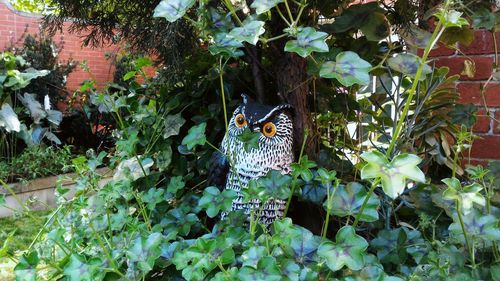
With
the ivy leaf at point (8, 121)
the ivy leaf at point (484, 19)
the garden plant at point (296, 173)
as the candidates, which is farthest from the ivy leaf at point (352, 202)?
the ivy leaf at point (8, 121)

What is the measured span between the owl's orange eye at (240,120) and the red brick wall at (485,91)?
3.27 feet

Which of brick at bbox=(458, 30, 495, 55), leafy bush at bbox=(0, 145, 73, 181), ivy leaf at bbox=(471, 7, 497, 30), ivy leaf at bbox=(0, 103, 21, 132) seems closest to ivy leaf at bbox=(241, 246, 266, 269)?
ivy leaf at bbox=(471, 7, 497, 30)

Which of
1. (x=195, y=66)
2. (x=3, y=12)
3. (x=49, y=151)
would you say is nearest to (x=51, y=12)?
(x=195, y=66)

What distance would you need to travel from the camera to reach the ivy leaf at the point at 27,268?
3.00ft

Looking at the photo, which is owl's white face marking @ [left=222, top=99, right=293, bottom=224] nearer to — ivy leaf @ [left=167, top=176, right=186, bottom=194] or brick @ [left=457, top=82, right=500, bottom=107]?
ivy leaf @ [left=167, top=176, right=186, bottom=194]

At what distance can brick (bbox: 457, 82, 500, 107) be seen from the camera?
1813 mm

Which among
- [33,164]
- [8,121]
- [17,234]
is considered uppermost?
[8,121]

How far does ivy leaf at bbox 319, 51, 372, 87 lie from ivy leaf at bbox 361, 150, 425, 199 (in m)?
0.19

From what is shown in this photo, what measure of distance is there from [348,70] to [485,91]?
113 cm

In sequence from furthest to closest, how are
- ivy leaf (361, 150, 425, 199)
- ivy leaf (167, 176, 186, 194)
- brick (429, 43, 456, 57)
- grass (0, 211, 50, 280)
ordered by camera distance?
grass (0, 211, 50, 280)
brick (429, 43, 456, 57)
ivy leaf (167, 176, 186, 194)
ivy leaf (361, 150, 425, 199)

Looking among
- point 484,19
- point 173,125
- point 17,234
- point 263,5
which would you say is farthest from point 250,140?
point 17,234

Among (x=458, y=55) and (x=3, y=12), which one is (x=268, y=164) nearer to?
(x=458, y=55)

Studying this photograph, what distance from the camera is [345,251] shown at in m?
0.83

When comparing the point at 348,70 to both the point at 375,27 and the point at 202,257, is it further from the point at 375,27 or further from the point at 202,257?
the point at 202,257
